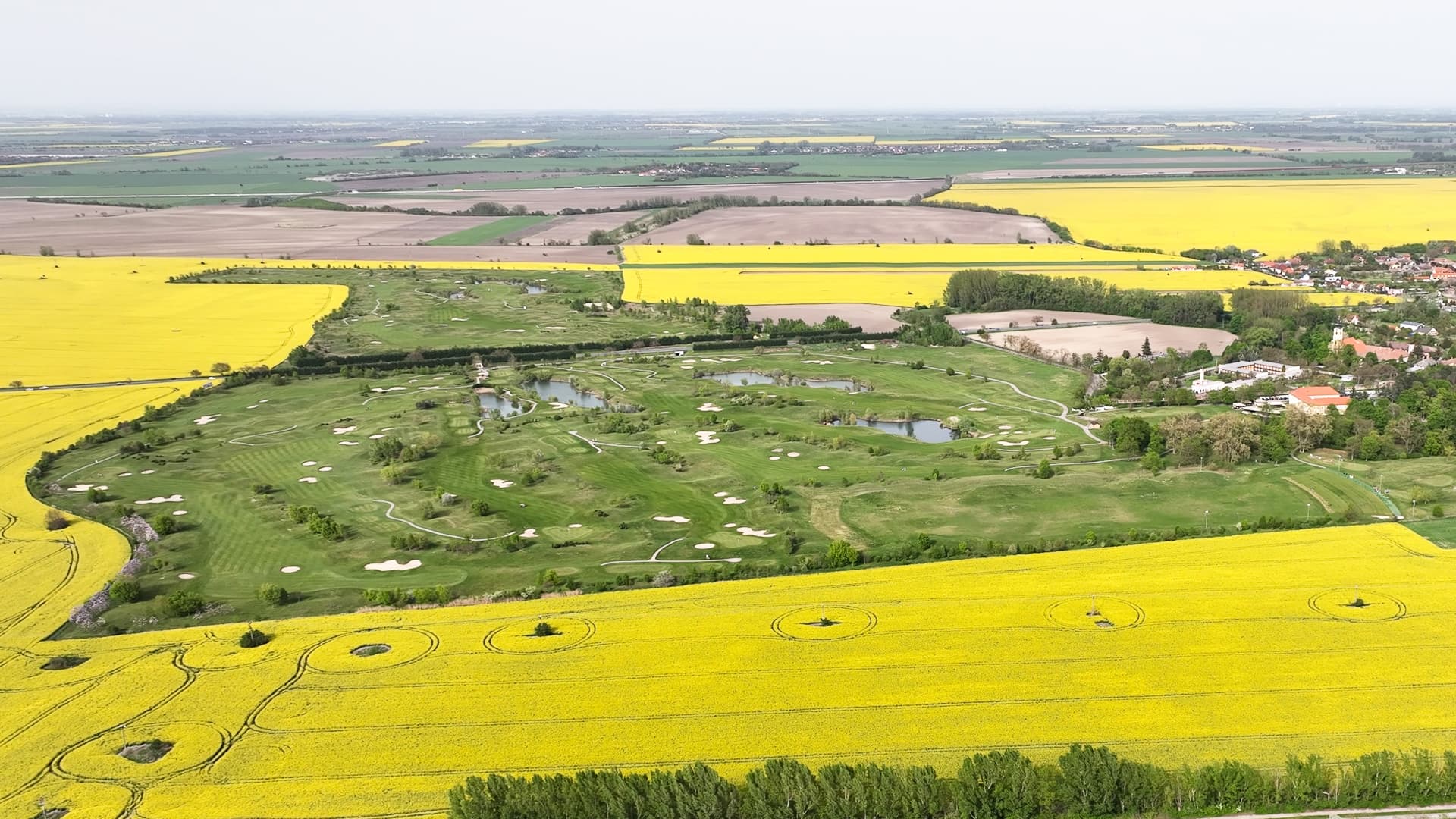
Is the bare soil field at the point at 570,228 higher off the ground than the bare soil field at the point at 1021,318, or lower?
higher

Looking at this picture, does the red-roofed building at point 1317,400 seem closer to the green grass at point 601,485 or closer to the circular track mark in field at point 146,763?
the green grass at point 601,485

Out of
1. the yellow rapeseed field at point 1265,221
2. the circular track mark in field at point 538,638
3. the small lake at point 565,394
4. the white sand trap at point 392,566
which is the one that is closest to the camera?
the circular track mark in field at point 538,638

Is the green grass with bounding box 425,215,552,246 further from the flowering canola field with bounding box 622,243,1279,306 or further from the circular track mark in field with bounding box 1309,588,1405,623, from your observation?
the circular track mark in field with bounding box 1309,588,1405,623

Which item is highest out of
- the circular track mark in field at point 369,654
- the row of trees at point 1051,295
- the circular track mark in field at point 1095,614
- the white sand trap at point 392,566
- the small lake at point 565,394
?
the row of trees at point 1051,295

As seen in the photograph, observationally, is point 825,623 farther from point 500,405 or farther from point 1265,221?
point 1265,221

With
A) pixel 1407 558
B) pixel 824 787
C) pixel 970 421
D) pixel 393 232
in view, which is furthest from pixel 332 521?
pixel 393 232

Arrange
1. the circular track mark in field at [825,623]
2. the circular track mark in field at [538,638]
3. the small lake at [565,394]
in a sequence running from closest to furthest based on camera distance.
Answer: the circular track mark in field at [538,638] < the circular track mark in field at [825,623] < the small lake at [565,394]

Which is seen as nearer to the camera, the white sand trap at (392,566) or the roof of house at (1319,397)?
the white sand trap at (392,566)

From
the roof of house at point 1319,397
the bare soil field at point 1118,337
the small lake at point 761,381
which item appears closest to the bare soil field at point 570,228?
the small lake at point 761,381
